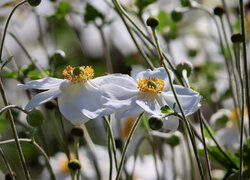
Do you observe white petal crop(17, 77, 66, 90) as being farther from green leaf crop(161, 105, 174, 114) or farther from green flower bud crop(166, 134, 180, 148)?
green flower bud crop(166, 134, 180, 148)

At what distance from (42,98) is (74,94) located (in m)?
0.04

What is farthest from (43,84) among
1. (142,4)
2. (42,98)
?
(142,4)

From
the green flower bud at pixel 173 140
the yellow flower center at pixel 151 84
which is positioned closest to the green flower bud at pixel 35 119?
the yellow flower center at pixel 151 84

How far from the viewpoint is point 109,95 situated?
55 cm

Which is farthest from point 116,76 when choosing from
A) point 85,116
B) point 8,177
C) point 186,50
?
point 186,50

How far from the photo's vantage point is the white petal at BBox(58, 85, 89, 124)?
562 millimetres

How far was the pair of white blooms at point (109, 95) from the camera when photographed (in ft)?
1.81

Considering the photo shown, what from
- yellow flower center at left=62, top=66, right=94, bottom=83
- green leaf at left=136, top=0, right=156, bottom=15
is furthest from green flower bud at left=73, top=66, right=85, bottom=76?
green leaf at left=136, top=0, right=156, bottom=15

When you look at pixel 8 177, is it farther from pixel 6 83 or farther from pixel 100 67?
pixel 100 67

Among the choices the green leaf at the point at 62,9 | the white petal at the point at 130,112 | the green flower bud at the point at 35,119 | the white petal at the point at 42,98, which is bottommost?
the white petal at the point at 130,112

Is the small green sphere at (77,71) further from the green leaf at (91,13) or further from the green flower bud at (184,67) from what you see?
the green leaf at (91,13)

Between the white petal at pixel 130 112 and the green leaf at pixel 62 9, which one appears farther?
the green leaf at pixel 62 9

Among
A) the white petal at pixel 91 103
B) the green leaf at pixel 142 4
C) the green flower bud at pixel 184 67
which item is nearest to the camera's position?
the white petal at pixel 91 103

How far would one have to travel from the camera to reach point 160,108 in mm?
564
